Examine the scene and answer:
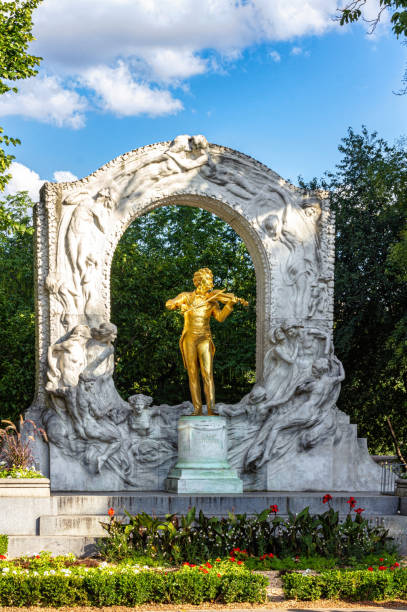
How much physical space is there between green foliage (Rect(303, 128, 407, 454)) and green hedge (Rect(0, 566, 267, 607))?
480 inches

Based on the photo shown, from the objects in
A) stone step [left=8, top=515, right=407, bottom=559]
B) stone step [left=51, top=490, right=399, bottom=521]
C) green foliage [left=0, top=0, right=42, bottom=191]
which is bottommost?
stone step [left=8, top=515, right=407, bottom=559]

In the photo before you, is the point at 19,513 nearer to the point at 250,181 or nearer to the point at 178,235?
the point at 250,181

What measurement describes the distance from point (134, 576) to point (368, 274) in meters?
13.9

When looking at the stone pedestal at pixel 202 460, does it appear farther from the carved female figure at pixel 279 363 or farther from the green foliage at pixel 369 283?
the green foliage at pixel 369 283

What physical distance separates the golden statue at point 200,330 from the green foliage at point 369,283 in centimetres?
661

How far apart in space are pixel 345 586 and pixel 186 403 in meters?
6.54

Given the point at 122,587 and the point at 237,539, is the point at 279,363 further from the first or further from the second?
the point at 122,587

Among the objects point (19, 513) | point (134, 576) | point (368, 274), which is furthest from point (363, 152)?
point (134, 576)

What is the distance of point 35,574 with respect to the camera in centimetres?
930

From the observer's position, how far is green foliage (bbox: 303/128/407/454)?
21.4 metres

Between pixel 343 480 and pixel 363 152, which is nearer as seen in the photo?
pixel 343 480

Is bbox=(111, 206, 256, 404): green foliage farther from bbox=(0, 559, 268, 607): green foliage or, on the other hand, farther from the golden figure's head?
bbox=(0, 559, 268, 607): green foliage

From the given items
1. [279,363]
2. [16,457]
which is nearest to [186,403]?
[279,363]

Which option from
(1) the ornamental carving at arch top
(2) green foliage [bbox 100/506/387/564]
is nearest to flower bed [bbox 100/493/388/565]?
(2) green foliage [bbox 100/506/387/564]
